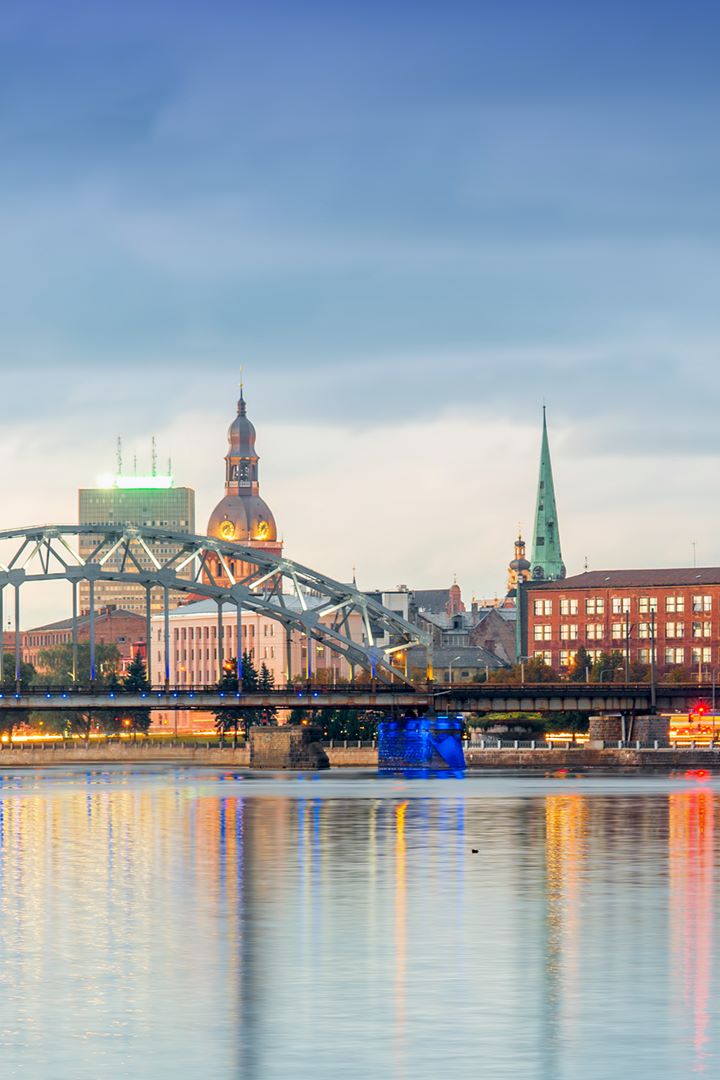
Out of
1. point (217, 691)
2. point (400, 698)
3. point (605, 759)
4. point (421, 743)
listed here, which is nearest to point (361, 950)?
point (605, 759)

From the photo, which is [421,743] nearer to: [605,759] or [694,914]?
[605,759]

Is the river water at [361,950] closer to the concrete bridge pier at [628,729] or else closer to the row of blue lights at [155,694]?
the row of blue lights at [155,694]

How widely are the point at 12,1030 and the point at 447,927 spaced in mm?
15187

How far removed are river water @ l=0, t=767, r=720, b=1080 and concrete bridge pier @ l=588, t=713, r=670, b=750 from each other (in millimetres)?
82465

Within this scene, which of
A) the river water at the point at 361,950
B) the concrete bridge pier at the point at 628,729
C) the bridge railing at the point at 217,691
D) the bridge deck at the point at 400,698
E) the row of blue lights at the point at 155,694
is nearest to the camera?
the river water at the point at 361,950

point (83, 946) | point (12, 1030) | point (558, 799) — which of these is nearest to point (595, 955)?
point (83, 946)

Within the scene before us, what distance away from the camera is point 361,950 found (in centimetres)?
4153

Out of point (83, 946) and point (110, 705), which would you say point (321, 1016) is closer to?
point (83, 946)

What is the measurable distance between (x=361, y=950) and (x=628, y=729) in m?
133

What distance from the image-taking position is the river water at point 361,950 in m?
30.3

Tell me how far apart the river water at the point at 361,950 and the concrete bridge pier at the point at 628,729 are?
82.5m

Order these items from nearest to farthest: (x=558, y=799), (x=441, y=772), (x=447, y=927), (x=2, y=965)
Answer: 1. (x=2, y=965)
2. (x=447, y=927)
3. (x=558, y=799)
4. (x=441, y=772)

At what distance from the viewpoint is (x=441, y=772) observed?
541 feet

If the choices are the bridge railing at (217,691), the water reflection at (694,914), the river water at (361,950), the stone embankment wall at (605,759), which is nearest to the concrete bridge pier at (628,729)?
the stone embankment wall at (605,759)
